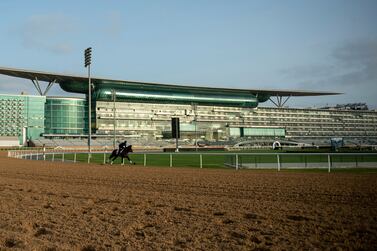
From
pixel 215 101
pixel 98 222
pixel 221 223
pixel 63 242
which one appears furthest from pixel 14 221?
pixel 215 101

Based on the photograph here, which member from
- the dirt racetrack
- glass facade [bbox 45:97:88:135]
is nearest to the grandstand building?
glass facade [bbox 45:97:88:135]

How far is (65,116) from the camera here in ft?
299

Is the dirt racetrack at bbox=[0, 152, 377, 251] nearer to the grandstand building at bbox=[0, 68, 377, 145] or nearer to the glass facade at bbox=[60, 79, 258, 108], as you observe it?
the grandstand building at bbox=[0, 68, 377, 145]

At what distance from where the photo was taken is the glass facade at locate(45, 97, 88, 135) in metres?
89.3

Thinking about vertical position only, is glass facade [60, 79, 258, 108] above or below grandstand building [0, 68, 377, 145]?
above

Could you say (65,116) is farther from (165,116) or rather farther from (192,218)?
(192,218)

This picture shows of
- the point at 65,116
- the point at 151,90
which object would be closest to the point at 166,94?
the point at 151,90

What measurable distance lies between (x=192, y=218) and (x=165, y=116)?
10357 centimetres

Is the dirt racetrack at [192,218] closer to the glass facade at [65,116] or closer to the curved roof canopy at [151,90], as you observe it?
the glass facade at [65,116]

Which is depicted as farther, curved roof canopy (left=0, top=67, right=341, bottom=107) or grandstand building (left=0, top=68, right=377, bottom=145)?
curved roof canopy (left=0, top=67, right=341, bottom=107)

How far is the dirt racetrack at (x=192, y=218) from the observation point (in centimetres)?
475

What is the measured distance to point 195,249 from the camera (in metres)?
4.48

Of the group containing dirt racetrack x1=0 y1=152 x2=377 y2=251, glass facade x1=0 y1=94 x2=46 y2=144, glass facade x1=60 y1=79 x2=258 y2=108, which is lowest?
dirt racetrack x1=0 y1=152 x2=377 y2=251

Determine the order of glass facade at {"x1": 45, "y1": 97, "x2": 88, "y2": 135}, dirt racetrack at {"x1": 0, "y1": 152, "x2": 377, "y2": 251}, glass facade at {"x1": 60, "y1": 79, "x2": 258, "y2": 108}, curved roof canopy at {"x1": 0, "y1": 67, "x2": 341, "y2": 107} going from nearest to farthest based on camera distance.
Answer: dirt racetrack at {"x1": 0, "y1": 152, "x2": 377, "y2": 251}
glass facade at {"x1": 45, "y1": 97, "x2": 88, "y2": 135}
curved roof canopy at {"x1": 0, "y1": 67, "x2": 341, "y2": 107}
glass facade at {"x1": 60, "y1": 79, "x2": 258, "y2": 108}
